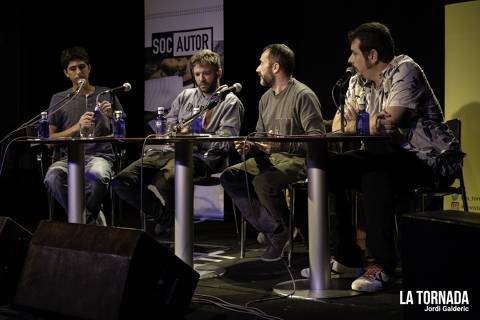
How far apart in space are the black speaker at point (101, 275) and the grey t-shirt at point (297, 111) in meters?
1.52

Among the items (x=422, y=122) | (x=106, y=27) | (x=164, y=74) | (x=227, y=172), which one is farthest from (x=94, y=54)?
(x=422, y=122)

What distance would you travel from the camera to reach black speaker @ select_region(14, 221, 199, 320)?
2109 millimetres

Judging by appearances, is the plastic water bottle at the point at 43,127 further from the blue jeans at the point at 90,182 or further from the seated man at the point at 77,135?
the blue jeans at the point at 90,182

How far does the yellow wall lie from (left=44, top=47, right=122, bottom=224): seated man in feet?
8.32

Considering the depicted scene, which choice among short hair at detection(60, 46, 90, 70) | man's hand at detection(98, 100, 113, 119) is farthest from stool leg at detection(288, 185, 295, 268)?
short hair at detection(60, 46, 90, 70)

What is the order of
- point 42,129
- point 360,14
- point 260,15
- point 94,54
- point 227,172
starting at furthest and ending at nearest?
point 94,54, point 260,15, point 360,14, point 227,172, point 42,129

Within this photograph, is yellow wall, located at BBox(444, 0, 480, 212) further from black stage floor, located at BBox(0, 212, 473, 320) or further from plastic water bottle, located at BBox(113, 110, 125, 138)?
plastic water bottle, located at BBox(113, 110, 125, 138)

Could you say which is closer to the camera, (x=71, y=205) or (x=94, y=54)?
(x=71, y=205)

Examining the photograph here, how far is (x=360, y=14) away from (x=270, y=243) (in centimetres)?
228

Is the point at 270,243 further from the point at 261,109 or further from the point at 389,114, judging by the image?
the point at 389,114

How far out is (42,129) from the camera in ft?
11.5

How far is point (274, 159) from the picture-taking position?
373 centimetres

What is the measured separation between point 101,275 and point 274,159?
1.76 metres

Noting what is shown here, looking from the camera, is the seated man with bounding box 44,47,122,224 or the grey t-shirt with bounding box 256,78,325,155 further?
the seated man with bounding box 44,47,122,224
